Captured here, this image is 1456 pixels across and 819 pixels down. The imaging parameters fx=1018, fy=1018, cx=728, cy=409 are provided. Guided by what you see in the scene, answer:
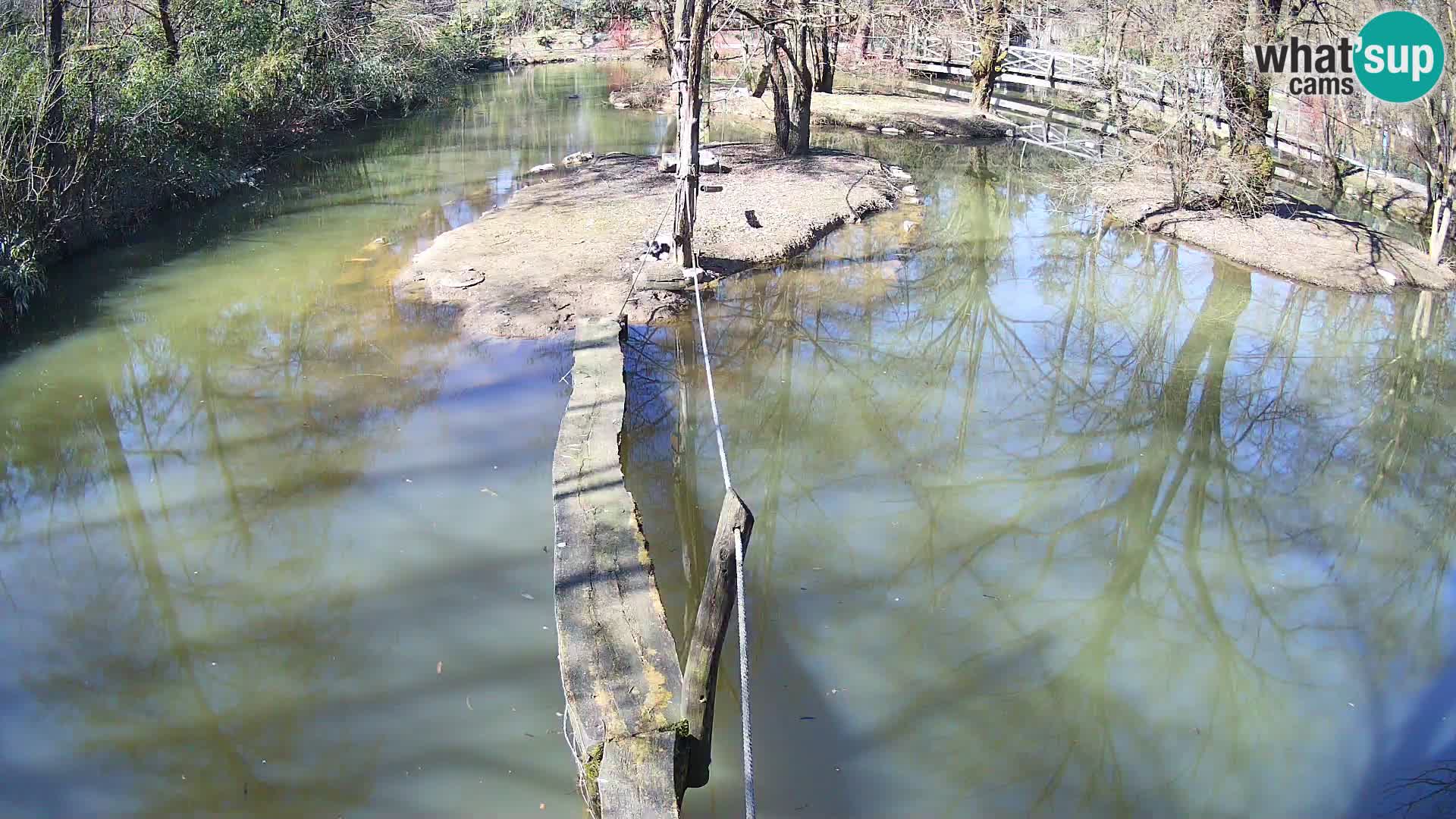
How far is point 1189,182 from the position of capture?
12.8 metres

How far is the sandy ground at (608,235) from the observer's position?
943cm

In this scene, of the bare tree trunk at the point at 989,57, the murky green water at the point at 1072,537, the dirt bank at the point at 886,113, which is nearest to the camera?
the murky green water at the point at 1072,537

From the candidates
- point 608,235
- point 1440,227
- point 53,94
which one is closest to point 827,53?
point 608,235

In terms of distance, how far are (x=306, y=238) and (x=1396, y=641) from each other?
11.3 meters

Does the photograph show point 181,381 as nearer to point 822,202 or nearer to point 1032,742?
point 1032,742

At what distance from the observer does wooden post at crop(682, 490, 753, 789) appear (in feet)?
12.2

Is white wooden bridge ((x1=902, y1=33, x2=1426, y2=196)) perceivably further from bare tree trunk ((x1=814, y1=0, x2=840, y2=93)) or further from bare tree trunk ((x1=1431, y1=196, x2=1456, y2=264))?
bare tree trunk ((x1=1431, y1=196, x2=1456, y2=264))

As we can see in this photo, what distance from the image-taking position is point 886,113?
20.2 meters

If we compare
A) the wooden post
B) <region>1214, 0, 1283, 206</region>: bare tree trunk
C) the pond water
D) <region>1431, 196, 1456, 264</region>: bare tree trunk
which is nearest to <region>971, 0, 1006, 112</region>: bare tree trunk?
<region>1214, 0, 1283, 206</region>: bare tree trunk

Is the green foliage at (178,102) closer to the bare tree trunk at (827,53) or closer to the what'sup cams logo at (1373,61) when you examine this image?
the bare tree trunk at (827,53)

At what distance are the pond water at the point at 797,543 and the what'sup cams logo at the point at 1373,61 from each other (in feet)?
8.54

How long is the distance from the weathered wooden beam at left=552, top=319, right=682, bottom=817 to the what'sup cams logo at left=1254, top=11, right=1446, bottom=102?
965cm

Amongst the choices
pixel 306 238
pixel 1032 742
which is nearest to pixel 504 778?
pixel 1032 742

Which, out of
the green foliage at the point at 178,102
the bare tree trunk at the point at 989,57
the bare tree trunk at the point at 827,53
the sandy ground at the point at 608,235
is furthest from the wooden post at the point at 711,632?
the bare tree trunk at the point at 989,57
